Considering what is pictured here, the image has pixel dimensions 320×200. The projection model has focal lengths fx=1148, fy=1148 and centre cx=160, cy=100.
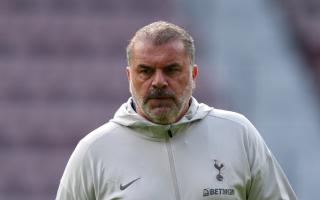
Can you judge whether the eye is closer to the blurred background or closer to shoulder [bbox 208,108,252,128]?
shoulder [bbox 208,108,252,128]

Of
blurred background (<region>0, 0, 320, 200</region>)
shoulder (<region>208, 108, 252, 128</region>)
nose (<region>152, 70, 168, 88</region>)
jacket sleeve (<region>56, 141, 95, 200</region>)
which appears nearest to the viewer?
nose (<region>152, 70, 168, 88</region>)

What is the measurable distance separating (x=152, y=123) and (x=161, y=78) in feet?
0.58

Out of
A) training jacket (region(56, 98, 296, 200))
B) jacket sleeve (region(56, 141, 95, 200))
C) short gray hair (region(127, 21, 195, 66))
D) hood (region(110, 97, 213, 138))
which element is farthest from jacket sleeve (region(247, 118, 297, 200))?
jacket sleeve (region(56, 141, 95, 200))

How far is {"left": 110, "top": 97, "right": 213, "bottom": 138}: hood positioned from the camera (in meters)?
3.62

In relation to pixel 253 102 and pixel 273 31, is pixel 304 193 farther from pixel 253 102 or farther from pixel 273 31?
pixel 273 31

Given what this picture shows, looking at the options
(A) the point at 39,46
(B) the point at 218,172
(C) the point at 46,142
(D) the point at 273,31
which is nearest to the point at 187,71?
(B) the point at 218,172

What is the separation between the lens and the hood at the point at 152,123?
362cm

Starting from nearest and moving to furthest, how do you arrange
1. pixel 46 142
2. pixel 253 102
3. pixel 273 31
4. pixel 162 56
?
pixel 162 56, pixel 46 142, pixel 253 102, pixel 273 31

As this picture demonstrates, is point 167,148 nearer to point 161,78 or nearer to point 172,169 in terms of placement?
point 172,169

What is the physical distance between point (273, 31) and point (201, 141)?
26.9 feet

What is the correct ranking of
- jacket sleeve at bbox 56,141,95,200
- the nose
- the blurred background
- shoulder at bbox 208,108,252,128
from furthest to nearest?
the blurred background, shoulder at bbox 208,108,252,128, jacket sleeve at bbox 56,141,95,200, the nose

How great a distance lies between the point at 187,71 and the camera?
3586mm

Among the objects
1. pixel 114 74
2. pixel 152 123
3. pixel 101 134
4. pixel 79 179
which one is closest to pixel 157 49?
pixel 152 123

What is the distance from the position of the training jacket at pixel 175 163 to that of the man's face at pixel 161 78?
0.07 m
